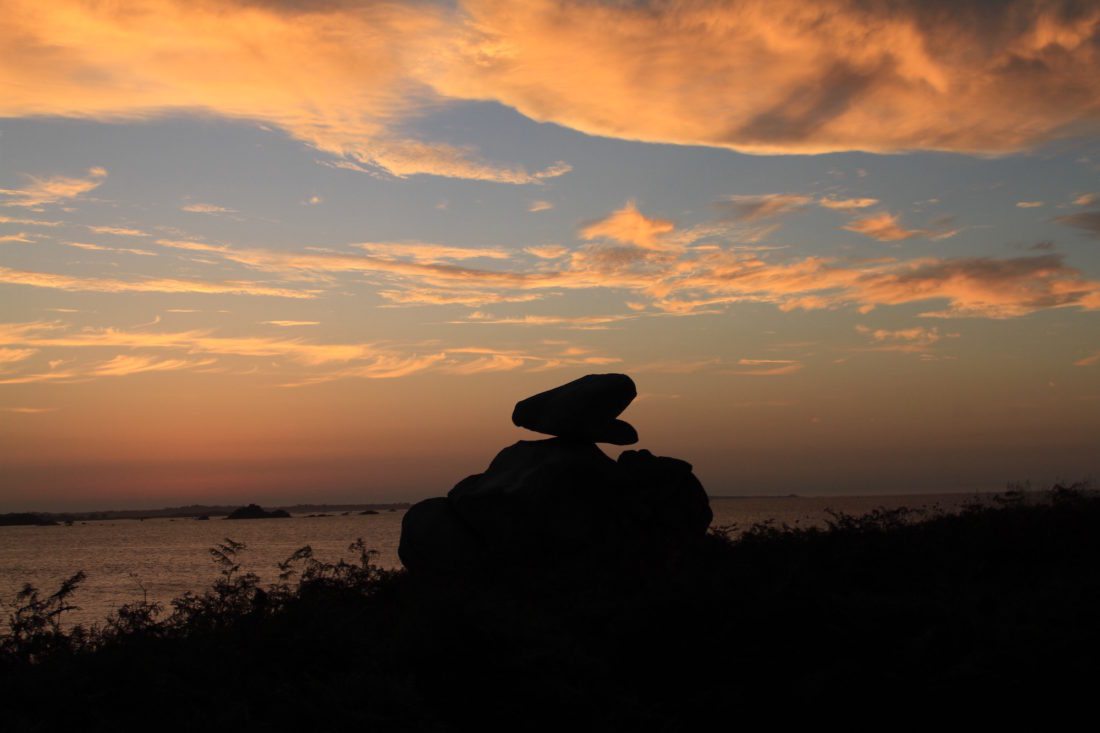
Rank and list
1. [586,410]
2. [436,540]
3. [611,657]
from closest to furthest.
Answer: [611,657], [436,540], [586,410]

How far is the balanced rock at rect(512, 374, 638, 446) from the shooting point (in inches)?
947

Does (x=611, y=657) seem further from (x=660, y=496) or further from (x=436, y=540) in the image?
(x=660, y=496)

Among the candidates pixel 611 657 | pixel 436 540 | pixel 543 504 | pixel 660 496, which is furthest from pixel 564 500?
pixel 611 657

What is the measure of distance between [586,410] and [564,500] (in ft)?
10.2

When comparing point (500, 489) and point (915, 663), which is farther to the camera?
point (500, 489)

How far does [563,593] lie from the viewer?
1512 cm

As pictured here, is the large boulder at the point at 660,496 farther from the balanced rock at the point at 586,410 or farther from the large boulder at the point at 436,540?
the large boulder at the point at 436,540

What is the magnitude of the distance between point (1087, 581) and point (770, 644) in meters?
4.47

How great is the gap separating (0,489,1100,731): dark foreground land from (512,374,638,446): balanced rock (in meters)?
10.4

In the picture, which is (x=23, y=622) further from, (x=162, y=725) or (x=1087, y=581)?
(x=1087, y=581)

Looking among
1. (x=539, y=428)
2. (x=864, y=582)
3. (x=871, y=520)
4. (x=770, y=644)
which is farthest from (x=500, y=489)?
(x=770, y=644)

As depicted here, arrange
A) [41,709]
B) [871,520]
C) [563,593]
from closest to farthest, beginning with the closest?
[41,709]
[563,593]
[871,520]

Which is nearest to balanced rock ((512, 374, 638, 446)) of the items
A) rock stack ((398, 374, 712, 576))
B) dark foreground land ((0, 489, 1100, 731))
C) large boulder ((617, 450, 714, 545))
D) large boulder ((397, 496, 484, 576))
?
rock stack ((398, 374, 712, 576))

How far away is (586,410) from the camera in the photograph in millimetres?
24062
